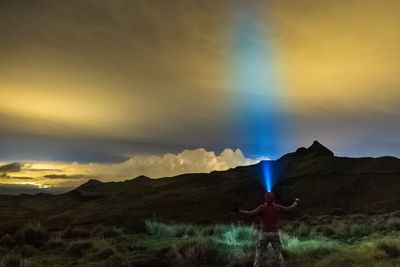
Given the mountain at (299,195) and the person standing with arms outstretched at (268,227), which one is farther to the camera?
the mountain at (299,195)

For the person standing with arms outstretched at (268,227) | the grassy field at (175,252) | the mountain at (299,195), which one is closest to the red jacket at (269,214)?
the person standing with arms outstretched at (268,227)

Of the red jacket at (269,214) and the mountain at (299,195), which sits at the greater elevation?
the mountain at (299,195)

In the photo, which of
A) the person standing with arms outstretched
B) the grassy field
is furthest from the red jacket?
the grassy field

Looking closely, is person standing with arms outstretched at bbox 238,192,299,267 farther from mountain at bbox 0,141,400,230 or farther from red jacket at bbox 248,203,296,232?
mountain at bbox 0,141,400,230

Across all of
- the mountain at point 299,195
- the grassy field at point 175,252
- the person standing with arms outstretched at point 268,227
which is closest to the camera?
the person standing with arms outstretched at point 268,227

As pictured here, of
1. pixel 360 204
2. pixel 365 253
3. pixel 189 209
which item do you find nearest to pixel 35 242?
pixel 365 253

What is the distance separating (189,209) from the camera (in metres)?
89.8

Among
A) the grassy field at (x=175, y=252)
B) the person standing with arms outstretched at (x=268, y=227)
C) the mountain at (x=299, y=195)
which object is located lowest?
the grassy field at (x=175, y=252)

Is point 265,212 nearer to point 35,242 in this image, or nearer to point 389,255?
point 389,255

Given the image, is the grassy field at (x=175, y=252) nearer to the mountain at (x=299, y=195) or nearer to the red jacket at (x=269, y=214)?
the red jacket at (x=269, y=214)

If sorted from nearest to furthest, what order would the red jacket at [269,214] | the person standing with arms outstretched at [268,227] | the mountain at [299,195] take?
the person standing with arms outstretched at [268,227] < the red jacket at [269,214] < the mountain at [299,195]

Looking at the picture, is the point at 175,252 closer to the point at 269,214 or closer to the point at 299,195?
the point at 269,214

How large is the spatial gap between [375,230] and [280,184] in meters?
73.8

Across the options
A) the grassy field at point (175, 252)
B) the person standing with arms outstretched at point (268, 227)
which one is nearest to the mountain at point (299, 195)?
the grassy field at point (175, 252)
